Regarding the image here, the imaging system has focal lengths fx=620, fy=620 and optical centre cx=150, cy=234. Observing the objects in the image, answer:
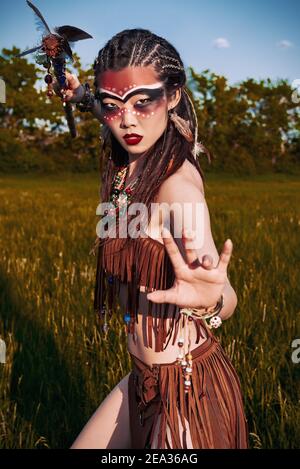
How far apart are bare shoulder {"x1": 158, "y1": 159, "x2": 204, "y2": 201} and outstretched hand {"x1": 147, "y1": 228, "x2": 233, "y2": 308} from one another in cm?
29

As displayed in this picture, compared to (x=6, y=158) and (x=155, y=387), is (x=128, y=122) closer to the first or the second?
(x=155, y=387)

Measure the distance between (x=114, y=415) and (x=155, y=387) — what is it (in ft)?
1.00

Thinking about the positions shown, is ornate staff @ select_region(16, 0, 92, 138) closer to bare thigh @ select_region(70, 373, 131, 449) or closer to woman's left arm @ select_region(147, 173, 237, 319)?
woman's left arm @ select_region(147, 173, 237, 319)

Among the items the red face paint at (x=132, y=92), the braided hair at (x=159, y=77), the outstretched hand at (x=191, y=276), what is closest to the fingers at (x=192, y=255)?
the outstretched hand at (x=191, y=276)

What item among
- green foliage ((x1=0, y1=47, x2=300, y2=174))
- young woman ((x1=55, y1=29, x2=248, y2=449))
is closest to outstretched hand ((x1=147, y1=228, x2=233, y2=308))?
young woman ((x1=55, y1=29, x2=248, y2=449))

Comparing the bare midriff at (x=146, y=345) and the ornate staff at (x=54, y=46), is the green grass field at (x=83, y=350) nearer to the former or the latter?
the bare midriff at (x=146, y=345)

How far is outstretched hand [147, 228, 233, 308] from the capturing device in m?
1.88

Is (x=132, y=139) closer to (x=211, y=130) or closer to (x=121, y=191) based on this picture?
(x=121, y=191)

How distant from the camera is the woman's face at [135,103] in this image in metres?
2.25

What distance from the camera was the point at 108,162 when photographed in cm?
260

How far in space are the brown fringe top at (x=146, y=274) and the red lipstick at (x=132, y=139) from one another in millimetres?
359

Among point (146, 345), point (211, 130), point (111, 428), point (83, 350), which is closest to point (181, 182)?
point (146, 345)

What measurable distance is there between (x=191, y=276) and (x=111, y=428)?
2.86 ft

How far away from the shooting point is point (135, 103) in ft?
7.43
